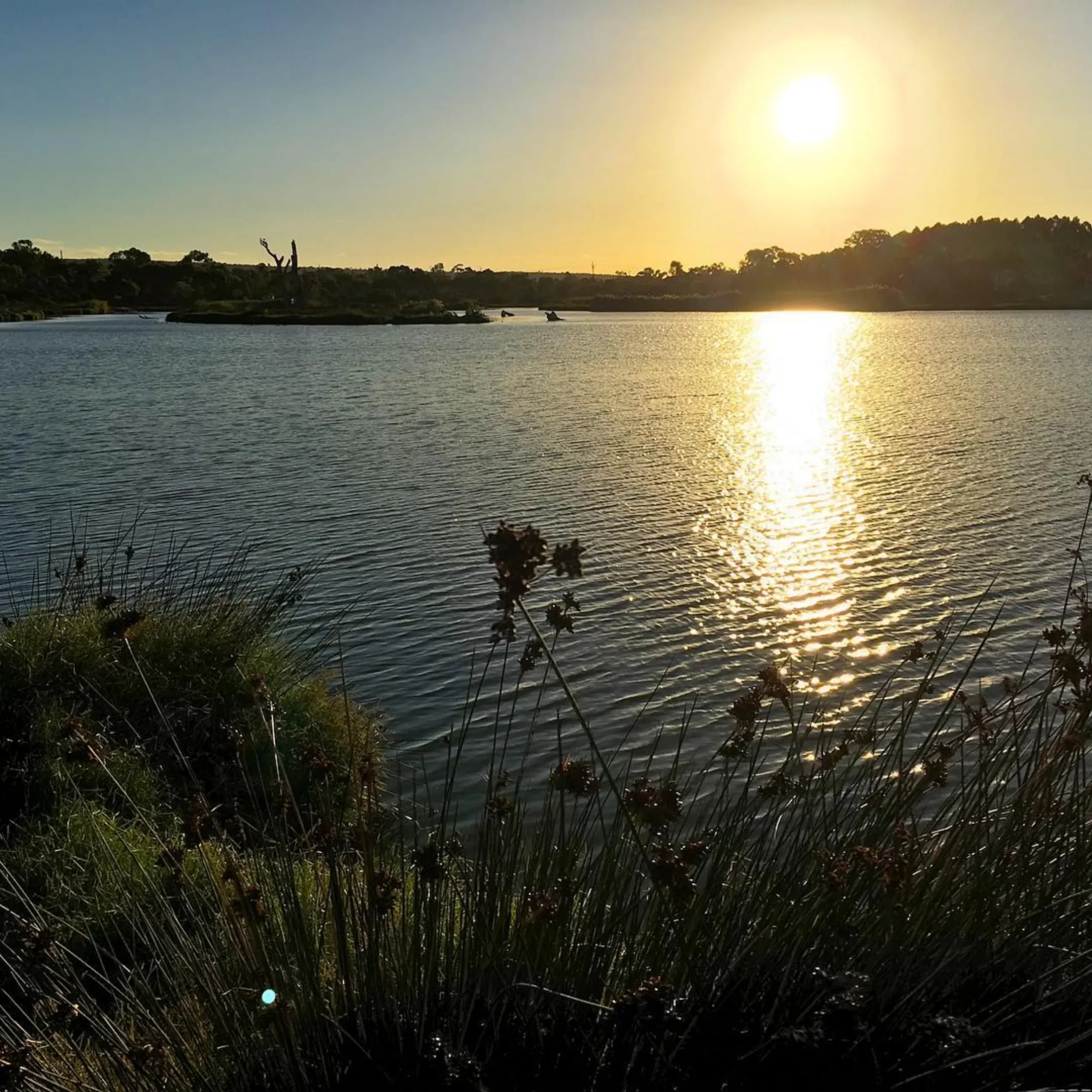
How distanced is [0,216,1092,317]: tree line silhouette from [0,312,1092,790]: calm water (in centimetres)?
5836

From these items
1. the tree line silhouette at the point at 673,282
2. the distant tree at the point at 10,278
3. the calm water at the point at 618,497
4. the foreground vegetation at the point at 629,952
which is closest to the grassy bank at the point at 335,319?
the tree line silhouette at the point at 673,282

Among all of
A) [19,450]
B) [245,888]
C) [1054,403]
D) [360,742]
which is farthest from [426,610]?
[1054,403]

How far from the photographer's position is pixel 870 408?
25531 mm

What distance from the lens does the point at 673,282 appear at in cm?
13938

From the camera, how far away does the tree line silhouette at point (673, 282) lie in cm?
9988

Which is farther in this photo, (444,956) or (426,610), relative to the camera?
(426,610)

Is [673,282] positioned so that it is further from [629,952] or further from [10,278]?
[629,952]

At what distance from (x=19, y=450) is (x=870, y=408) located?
19.1m

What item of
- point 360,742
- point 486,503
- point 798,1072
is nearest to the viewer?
point 798,1072

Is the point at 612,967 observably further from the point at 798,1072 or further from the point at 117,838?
the point at 117,838

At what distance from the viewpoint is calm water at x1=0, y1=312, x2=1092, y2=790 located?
8672mm

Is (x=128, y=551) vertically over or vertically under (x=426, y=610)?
over

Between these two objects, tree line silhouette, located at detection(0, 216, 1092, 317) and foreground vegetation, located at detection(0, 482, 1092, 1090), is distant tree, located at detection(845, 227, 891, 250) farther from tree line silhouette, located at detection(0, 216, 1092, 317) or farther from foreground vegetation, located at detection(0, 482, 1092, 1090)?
foreground vegetation, located at detection(0, 482, 1092, 1090)

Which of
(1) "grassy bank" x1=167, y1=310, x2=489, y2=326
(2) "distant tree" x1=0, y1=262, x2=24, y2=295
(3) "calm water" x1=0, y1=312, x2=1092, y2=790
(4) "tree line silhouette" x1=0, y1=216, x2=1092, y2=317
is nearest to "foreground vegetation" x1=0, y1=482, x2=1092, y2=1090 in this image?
(3) "calm water" x1=0, y1=312, x2=1092, y2=790
